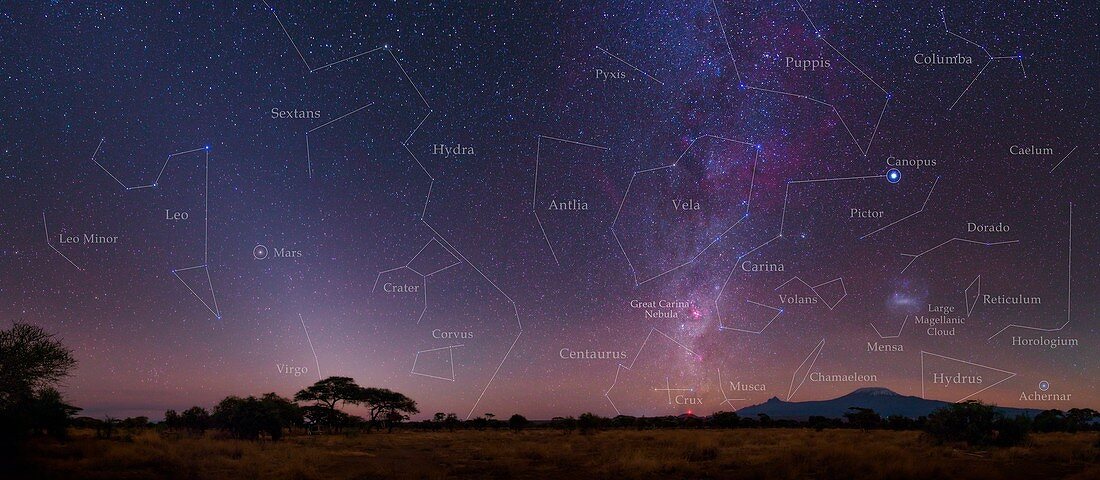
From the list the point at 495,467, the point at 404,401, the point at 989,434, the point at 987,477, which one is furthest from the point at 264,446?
the point at 404,401

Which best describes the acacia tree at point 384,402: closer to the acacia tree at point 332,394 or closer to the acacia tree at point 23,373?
the acacia tree at point 332,394

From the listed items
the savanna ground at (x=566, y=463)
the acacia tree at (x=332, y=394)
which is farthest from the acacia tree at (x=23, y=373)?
the acacia tree at (x=332, y=394)

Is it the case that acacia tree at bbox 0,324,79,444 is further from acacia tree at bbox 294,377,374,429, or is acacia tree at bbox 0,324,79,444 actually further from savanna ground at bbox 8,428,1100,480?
acacia tree at bbox 294,377,374,429

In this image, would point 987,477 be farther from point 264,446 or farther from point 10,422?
point 10,422

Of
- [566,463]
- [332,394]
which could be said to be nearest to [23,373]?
[566,463]

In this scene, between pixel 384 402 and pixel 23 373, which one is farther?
pixel 384 402

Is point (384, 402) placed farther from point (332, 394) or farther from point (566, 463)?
point (566, 463)

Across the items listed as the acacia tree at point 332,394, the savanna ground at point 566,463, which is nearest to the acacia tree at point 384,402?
the acacia tree at point 332,394

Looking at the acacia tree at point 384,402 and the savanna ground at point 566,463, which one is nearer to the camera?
the savanna ground at point 566,463

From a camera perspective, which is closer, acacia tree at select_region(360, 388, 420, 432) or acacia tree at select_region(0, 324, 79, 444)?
acacia tree at select_region(0, 324, 79, 444)

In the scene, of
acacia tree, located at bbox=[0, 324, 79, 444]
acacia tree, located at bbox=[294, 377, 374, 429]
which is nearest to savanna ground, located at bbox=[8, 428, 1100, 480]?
acacia tree, located at bbox=[0, 324, 79, 444]

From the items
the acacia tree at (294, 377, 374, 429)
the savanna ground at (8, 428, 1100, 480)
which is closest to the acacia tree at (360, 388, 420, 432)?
the acacia tree at (294, 377, 374, 429)

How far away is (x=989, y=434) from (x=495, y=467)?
76.7 feet

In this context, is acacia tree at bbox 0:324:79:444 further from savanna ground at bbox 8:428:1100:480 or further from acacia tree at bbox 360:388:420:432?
acacia tree at bbox 360:388:420:432
